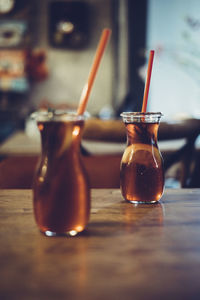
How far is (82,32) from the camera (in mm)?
4648

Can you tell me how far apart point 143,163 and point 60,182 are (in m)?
0.24

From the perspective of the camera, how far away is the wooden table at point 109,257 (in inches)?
13.5

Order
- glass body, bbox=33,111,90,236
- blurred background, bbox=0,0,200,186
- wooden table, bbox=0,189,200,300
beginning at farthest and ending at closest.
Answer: blurred background, bbox=0,0,200,186 → glass body, bbox=33,111,90,236 → wooden table, bbox=0,189,200,300

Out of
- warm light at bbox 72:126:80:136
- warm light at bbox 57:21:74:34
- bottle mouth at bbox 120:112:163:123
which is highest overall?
warm light at bbox 57:21:74:34

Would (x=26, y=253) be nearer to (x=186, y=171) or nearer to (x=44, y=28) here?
(x=186, y=171)

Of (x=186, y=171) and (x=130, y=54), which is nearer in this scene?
(x=186, y=171)

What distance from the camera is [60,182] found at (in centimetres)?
50

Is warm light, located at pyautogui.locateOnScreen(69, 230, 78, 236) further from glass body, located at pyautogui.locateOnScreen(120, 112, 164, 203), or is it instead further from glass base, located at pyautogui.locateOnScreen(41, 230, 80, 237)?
glass body, located at pyautogui.locateOnScreen(120, 112, 164, 203)

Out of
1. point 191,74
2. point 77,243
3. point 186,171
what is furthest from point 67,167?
point 191,74

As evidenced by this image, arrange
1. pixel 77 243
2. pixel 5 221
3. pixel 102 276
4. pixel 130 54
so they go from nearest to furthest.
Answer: pixel 102 276 < pixel 77 243 < pixel 5 221 < pixel 130 54

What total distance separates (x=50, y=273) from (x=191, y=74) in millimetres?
4041

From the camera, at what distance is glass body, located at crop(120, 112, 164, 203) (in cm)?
69

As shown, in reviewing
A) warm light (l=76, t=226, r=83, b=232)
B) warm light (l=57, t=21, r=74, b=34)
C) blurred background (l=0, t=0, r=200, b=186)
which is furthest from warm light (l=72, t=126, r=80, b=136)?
warm light (l=57, t=21, r=74, b=34)

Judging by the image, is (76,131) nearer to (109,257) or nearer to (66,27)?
(109,257)
